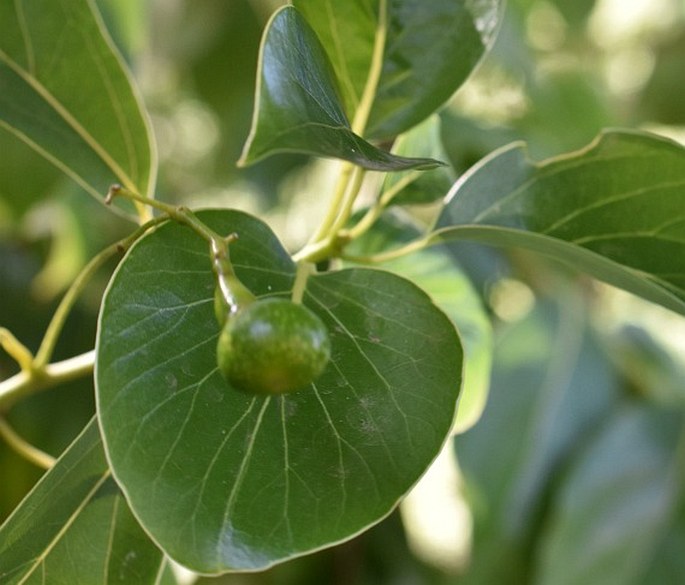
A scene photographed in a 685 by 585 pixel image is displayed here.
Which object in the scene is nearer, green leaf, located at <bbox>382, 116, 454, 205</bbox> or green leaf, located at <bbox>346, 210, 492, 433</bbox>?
green leaf, located at <bbox>382, 116, 454, 205</bbox>

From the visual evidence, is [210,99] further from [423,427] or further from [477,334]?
[423,427]

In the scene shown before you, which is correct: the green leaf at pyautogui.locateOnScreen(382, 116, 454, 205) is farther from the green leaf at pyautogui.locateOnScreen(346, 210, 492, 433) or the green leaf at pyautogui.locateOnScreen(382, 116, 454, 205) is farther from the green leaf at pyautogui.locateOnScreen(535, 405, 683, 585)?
the green leaf at pyautogui.locateOnScreen(535, 405, 683, 585)

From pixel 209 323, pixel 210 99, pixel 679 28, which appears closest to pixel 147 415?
pixel 209 323

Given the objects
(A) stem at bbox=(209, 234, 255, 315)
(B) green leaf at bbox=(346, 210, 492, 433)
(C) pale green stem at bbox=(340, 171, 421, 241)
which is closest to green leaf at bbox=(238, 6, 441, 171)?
(A) stem at bbox=(209, 234, 255, 315)

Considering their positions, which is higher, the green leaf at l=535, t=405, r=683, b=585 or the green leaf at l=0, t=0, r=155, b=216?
the green leaf at l=535, t=405, r=683, b=585

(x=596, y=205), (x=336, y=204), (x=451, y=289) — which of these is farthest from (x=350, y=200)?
(x=451, y=289)

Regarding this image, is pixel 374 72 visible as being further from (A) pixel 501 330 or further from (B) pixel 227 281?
(A) pixel 501 330

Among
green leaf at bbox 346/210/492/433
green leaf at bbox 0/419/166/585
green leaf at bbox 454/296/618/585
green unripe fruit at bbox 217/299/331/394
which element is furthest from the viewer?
green leaf at bbox 454/296/618/585
